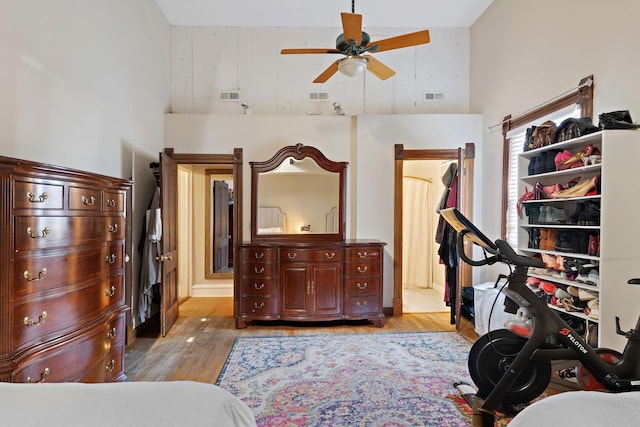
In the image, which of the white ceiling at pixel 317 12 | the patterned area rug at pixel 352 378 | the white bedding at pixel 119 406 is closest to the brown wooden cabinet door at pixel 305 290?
the patterned area rug at pixel 352 378

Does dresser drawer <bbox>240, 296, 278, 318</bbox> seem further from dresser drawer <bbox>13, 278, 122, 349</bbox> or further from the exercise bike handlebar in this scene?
the exercise bike handlebar

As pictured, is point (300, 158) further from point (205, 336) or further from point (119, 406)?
point (119, 406)

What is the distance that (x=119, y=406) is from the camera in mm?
876

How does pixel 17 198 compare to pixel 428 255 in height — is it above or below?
above

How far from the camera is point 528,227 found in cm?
300

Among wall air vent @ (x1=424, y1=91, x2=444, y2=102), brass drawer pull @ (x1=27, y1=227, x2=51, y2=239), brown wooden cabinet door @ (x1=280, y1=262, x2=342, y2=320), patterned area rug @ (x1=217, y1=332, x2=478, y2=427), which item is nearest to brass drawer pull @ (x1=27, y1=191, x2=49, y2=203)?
brass drawer pull @ (x1=27, y1=227, x2=51, y2=239)

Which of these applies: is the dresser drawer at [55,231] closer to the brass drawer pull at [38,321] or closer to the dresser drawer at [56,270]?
the dresser drawer at [56,270]

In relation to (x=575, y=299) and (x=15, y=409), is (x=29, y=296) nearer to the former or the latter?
(x=15, y=409)

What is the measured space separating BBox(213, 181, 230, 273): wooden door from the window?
3.92 m

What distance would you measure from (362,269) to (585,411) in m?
3.12

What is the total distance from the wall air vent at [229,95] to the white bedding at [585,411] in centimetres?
462

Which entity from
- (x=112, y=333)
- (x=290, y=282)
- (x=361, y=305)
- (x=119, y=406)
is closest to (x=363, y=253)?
(x=361, y=305)

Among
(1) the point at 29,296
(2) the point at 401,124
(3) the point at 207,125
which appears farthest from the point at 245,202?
(1) the point at 29,296

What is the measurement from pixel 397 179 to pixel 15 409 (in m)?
4.13
